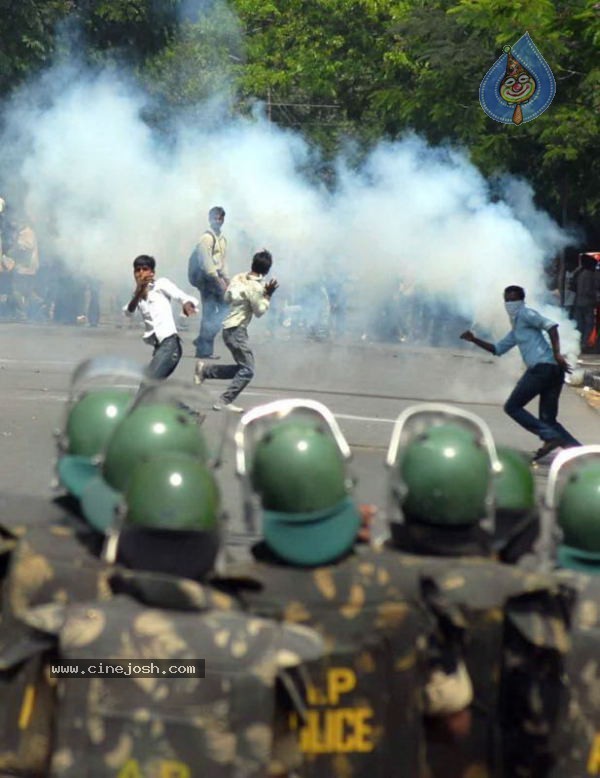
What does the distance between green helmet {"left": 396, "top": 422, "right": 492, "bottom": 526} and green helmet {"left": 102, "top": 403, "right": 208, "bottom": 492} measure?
0.61 meters

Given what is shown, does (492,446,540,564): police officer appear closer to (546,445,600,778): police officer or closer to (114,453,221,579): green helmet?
(546,445,600,778): police officer

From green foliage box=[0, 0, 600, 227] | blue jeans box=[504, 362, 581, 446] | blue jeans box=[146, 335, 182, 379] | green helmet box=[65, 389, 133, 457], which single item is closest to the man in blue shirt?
blue jeans box=[504, 362, 581, 446]

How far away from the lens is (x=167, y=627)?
3.59 metres

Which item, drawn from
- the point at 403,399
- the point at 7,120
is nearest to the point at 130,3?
the point at 7,120

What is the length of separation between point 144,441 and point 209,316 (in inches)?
549

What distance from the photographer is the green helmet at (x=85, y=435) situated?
180 inches

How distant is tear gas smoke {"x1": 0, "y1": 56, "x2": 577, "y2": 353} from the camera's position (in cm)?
2384

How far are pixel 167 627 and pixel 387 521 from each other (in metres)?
0.91

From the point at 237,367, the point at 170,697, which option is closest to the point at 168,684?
the point at 170,697

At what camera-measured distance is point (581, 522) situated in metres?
4.21

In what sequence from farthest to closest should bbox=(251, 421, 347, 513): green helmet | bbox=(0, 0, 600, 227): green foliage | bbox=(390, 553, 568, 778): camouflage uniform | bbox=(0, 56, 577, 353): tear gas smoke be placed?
bbox=(0, 56, 577, 353): tear gas smoke → bbox=(0, 0, 600, 227): green foliage → bbox=(251, 421, 347, 513): green helmet → bbox=(390, 553, 568, 778): camouflage uniform

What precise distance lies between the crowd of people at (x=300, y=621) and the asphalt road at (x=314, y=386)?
4237 mm

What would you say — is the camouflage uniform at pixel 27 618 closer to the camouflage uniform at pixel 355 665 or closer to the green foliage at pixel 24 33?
the camouflage uniform at pixel 355 665

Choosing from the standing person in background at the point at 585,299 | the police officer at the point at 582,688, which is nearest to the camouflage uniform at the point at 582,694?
the police officer at the point at 582,688
